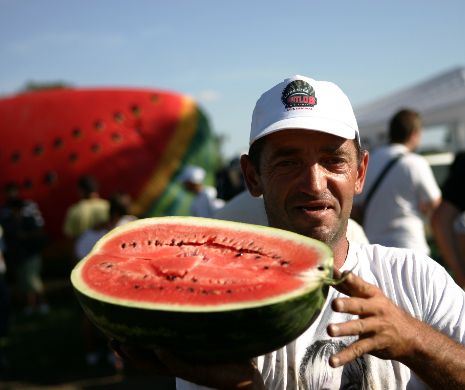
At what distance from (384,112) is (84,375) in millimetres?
10295

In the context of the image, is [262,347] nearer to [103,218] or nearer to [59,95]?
[103,218]

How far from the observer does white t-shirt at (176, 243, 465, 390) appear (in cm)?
181

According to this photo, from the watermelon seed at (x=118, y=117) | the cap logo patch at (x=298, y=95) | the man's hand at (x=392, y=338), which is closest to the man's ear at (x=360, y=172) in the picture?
the cap logo patch at (x=298, y=95)

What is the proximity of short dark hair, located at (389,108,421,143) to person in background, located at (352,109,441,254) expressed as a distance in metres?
0.35

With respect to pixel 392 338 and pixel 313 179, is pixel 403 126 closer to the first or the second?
pixel 313 179

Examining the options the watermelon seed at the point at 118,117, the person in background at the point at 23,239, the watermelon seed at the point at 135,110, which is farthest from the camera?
the watermelon seed at the point at 135,110

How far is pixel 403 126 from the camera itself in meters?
4.96

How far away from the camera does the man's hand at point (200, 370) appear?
5.03 feet

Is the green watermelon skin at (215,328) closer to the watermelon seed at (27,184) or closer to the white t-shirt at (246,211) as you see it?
the white t-shirt at (246,211)

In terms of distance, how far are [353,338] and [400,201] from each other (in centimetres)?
284

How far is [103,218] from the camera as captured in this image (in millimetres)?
7336

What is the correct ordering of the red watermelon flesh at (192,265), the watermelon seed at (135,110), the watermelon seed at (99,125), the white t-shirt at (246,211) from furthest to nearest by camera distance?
the watermelon seed at (135,110), the watermelon seed at (99,125), the white t-shirt at (246,211), the red watermelon flesh at (192,265)

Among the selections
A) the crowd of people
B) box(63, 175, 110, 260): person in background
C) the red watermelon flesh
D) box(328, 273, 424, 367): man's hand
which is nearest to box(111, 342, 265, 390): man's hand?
the crowd of people

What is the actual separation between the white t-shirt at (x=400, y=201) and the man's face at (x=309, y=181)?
2586 mm
